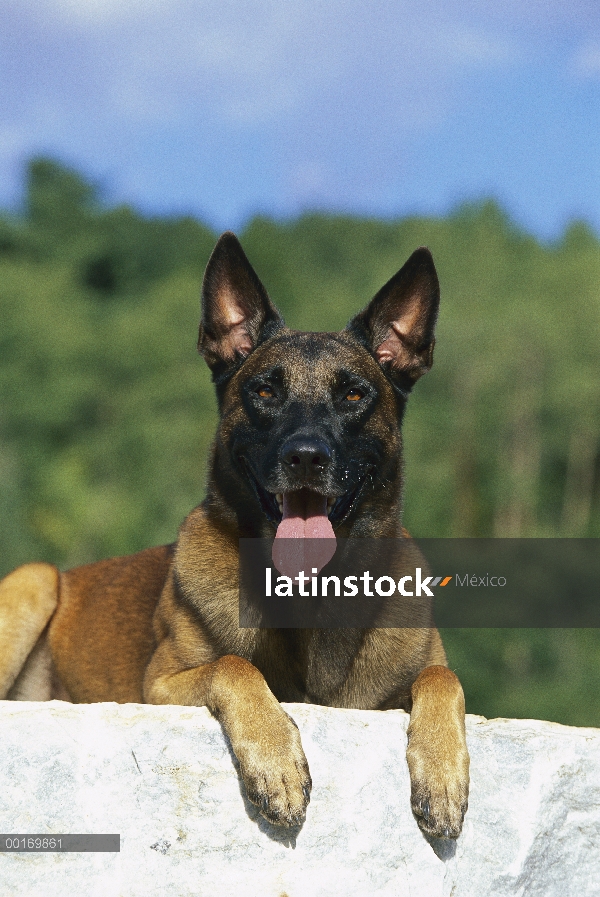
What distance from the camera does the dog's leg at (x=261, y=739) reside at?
17.8 ft

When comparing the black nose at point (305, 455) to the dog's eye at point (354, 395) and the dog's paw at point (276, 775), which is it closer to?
the dog's eye at point (354, 395)

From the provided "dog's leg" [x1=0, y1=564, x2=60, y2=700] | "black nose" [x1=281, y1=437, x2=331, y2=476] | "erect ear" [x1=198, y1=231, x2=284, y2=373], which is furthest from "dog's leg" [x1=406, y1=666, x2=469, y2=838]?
"dog's leg" [x1=0, y1=564, x2=60, y2=700]

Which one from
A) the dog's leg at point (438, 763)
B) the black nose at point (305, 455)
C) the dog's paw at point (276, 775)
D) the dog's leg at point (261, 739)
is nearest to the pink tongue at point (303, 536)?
the black nose at point (305, 455)

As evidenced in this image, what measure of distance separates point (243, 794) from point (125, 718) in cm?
79

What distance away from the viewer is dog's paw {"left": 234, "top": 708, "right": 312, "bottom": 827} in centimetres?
543

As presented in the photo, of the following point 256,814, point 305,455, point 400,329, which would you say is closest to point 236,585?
point 305,455

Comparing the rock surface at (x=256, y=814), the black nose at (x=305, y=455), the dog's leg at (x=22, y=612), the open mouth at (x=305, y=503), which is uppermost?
the black nose at (x=305, y=455)

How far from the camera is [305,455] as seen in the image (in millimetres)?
6230

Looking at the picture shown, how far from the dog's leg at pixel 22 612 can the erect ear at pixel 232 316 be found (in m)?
2.32

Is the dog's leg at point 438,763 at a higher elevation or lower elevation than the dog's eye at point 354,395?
lower

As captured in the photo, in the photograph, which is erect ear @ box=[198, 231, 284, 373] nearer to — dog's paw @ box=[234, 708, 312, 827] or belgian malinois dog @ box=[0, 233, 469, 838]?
belgian malinois dog @ box=[0, 233, 469, 838]

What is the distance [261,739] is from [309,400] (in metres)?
2.28

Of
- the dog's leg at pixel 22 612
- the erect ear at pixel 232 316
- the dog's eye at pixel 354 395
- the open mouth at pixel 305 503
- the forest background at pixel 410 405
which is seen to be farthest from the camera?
the forest background at pixel 410 405

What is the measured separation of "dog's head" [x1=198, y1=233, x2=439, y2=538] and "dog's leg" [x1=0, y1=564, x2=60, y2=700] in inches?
80.9
